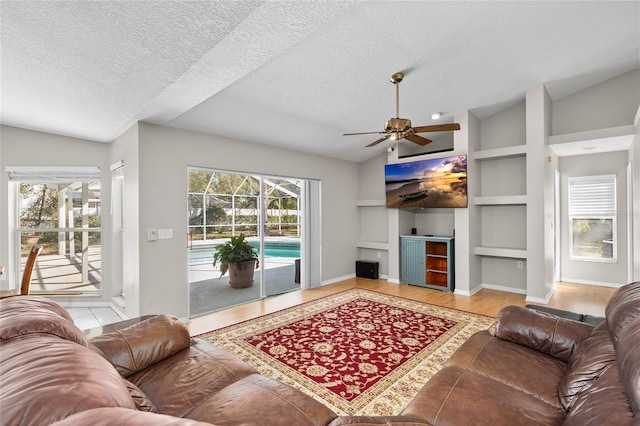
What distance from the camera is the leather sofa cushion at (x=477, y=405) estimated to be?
1.25 metres

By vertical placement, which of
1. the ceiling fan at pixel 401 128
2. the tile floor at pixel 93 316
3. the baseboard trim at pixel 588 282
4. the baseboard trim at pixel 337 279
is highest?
the ceiling fan at pixel 401 128

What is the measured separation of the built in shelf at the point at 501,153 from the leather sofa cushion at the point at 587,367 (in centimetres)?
360

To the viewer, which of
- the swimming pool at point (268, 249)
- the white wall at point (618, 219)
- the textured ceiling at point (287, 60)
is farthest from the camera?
the white wall at point (618, 219)

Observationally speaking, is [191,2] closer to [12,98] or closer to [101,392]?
[101,392]

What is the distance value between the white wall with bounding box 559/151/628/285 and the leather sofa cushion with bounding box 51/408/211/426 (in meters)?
6.69

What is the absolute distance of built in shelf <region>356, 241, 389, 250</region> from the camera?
19.5 ft

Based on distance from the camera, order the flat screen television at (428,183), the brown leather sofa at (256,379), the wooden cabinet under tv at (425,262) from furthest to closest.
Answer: the wooden cabinet under tv at (425,262)
the flat screen television at (428,183)
the brown leather sofa at (256,379)

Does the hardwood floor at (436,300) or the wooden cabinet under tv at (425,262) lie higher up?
the wooden cabinet under tv at (425,262)

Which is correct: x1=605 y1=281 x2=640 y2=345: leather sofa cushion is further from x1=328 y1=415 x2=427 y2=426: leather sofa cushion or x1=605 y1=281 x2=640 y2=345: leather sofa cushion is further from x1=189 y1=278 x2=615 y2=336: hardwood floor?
x1=189 y1=278 x2=615 y2=336: hardwood floor

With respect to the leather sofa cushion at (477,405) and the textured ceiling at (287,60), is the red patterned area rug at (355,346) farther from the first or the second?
the textured ceiling at (287,60)

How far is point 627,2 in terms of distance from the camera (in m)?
2.79

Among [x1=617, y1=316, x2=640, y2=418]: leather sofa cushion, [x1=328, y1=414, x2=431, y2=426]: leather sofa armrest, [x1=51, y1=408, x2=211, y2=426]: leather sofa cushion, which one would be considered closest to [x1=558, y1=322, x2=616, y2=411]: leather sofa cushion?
[x1=617, y1=316, x2=640, y2=418]: leather sofa cushion

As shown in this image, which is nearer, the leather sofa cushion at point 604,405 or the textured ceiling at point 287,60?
the leather sofa cushion at point 604,405

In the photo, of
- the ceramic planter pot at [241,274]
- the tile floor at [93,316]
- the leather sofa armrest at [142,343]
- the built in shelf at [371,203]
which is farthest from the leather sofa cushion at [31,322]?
Answer: the built in shelf at [371,203]
